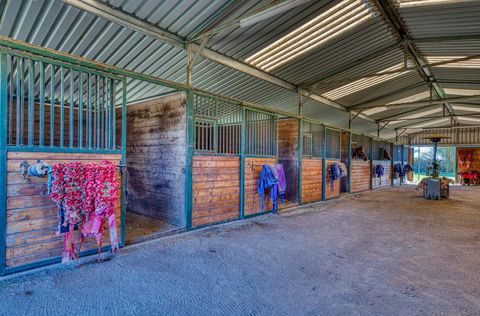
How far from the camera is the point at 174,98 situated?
172 inches

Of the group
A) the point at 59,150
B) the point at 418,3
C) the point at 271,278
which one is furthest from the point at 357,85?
the point at 59,150

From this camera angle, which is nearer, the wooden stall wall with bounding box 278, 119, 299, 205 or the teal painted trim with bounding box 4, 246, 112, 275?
the teal painted trim with bounding box 4, 246, 112, 275

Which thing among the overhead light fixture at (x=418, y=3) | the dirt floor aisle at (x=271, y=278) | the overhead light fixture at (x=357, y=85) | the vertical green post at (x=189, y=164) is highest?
the overhead light fixture at (x=418, y=3)

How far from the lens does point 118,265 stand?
2816 mm

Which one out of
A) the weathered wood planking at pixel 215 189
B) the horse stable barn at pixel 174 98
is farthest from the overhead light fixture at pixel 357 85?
the weathered wood planking at pixel 215 189

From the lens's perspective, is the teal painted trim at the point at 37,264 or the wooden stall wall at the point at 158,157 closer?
the teal painted trim at the point at 37,264

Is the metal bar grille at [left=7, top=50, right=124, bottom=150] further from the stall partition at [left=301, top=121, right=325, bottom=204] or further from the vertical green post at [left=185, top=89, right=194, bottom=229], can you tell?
the stall partition at [left=301, top=121, right=325, bottom=204]

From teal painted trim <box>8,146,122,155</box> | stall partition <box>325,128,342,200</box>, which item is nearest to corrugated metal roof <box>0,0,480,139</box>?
stall partition <box>325,128,342,200</box>

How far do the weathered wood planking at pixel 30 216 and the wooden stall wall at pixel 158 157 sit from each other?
1.64 metres

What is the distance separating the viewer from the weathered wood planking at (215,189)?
4254 mm

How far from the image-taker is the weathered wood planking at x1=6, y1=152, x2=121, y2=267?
2.50 metres

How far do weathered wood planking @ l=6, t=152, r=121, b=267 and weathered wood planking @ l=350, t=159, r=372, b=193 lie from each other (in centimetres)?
868

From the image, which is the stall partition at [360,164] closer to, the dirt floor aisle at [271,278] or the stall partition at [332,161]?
the stall partition at [332,161]

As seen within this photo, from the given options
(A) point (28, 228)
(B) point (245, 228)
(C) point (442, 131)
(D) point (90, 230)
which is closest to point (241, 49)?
(B) point (245, 228)
